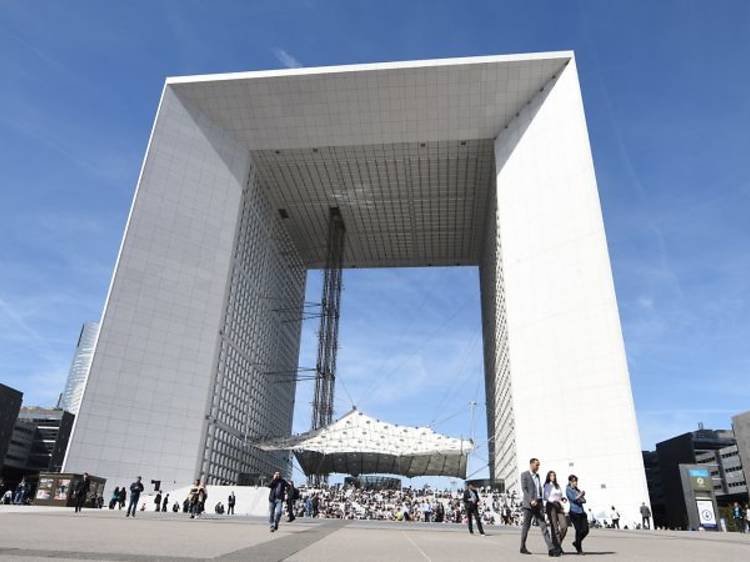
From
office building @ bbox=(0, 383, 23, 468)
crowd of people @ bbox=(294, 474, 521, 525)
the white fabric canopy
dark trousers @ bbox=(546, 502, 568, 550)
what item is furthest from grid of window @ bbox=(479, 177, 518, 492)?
office building @ bbox=(0, 383, 23, 468)

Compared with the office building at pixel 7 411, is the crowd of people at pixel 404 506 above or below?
below

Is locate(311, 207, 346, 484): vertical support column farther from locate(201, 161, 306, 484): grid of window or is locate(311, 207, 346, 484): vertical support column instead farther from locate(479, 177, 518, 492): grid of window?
locate(479, 177, 518, 492): grid of window

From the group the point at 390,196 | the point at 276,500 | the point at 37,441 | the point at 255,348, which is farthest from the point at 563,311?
the point at 37,441

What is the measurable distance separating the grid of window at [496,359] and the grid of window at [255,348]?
63.4 ft

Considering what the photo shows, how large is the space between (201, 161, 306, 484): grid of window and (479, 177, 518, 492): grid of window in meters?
19.3

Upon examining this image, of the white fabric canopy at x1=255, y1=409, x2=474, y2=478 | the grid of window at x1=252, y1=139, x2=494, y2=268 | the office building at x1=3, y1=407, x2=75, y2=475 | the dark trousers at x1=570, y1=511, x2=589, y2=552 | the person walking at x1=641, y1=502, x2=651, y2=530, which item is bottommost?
the dark trousers at x1=570, y1=511, x2=589, y2=552

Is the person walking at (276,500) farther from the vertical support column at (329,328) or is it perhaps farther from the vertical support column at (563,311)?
the vertical support column at (329,328)

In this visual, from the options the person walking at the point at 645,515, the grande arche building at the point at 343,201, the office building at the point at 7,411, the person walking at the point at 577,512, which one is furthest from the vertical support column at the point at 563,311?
the office building at the point at 7,411

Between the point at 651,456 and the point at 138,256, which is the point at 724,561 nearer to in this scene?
the point at 138,256

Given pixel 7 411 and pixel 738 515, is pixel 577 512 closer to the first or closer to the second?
pixel 738 515

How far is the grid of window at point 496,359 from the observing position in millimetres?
37281

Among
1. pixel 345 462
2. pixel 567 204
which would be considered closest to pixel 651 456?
pixel 345 462

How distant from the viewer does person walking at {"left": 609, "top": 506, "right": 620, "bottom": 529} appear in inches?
1003

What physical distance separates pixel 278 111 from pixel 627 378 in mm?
28215
